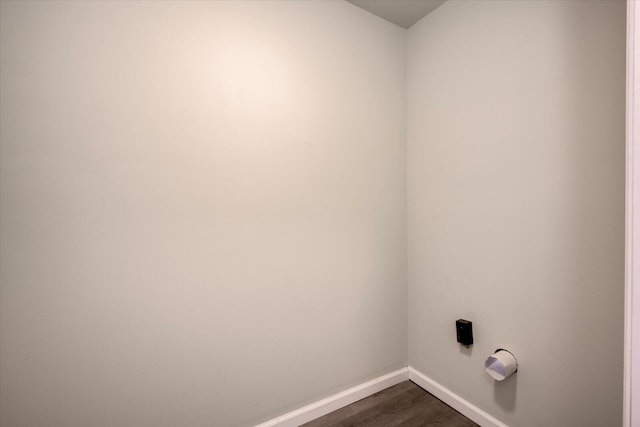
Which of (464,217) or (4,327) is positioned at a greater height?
(464,217)

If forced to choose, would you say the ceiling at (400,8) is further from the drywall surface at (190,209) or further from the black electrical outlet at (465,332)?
the black electrical outlet at (465,332)

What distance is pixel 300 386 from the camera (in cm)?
153

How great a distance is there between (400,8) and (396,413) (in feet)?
7.64

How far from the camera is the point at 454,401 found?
62.8 inches

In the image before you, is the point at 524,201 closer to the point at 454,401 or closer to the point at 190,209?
the point at 454,401

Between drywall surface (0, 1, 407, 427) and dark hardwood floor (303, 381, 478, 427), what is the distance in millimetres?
133

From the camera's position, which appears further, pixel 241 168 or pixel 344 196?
pixel 344 196

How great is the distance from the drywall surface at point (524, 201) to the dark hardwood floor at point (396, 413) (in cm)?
14

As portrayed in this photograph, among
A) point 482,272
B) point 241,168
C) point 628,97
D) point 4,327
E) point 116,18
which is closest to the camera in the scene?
point 628,97

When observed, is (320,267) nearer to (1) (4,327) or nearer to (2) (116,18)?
(1) (4,327)

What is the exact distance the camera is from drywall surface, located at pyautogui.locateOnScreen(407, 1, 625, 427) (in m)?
1.08

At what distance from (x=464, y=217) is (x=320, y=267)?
2.74 ft

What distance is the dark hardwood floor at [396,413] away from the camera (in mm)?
1496

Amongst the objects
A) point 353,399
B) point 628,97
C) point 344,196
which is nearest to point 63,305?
point 344,196
